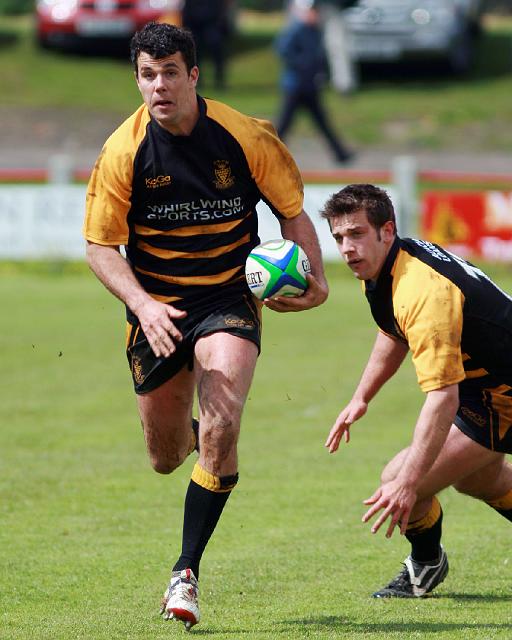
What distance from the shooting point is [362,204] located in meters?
5.67

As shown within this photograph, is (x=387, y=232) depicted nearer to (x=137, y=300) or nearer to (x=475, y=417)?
(x=475, y=417)

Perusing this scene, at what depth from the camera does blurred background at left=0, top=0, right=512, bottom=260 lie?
26078mm

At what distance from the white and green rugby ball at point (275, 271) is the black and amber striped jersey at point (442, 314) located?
1.40 ft

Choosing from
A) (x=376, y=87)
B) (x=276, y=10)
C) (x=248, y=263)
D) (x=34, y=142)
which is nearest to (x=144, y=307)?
(x=248, y=263)

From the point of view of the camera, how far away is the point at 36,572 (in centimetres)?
671

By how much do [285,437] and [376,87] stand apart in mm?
20213

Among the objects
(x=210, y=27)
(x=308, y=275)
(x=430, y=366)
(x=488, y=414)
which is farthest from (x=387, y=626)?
(x=210, y=27)

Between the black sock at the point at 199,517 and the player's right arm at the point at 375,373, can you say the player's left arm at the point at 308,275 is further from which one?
the black sock at the point at 199,517

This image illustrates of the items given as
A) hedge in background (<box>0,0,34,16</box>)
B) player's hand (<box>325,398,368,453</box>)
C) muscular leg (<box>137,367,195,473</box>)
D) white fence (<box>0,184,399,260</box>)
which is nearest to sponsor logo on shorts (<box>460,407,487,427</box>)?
player's hand (<box>325,398,368,453</box>)

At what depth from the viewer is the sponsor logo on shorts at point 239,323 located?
6.27 m

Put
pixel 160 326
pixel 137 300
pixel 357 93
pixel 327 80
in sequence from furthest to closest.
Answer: pixel 327 80 < pixel 357 93 < pixel 137 300 < pixel 160 326

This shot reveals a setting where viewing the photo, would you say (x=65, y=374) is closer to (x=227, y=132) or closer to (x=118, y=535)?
(x=118, y=535)

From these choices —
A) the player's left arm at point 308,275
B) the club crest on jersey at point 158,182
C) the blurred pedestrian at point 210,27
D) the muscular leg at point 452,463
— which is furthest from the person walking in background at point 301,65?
the muscular leg at point 452,463

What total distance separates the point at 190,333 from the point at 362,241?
1040 mm
